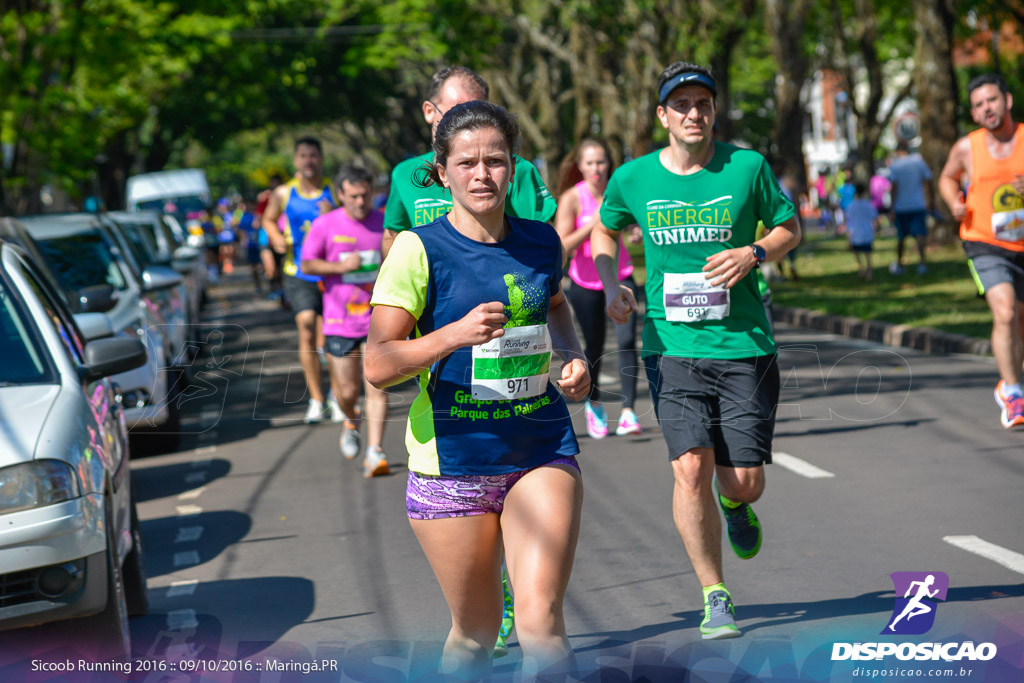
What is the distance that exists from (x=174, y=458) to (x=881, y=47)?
50.7 metres

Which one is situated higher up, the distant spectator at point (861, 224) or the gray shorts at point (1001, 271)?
the gray shorts at point (1001, 271)

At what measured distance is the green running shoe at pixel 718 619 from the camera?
486 centimetres

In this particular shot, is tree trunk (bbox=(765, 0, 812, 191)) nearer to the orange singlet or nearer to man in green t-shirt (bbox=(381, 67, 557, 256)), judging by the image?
the orange singlet

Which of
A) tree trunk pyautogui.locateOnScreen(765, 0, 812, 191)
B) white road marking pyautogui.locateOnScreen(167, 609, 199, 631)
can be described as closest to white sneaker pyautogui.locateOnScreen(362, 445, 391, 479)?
white road marking pyautogui.locateOnScreen(167, 609, 199, 631)

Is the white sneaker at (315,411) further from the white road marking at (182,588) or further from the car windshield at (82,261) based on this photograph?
the white road marking at (182,588)

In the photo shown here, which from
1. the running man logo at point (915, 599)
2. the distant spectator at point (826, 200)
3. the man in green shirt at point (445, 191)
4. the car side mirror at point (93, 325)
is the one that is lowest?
the distant spectator at point (826, 200)

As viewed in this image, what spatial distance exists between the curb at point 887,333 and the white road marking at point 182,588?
8.39 m

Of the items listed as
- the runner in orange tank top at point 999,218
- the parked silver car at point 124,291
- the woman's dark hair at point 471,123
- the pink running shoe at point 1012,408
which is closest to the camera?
the woman's dark hair at point 471,123

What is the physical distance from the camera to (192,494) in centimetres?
866

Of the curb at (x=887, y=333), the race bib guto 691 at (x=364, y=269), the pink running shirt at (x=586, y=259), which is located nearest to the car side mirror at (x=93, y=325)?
the race bib guto 691 at (x=364, y=269)

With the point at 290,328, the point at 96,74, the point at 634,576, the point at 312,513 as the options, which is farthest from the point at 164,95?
the point at 634,576

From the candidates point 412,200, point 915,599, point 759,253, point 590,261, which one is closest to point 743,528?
point 915,599

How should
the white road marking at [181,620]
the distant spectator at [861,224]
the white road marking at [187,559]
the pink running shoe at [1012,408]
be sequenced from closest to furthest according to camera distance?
the white road marking at [181,620] → the white road marking at [187,559] → the pink running shoe at [1012,408] → the distant spectator at [861,224]

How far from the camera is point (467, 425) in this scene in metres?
3.70
